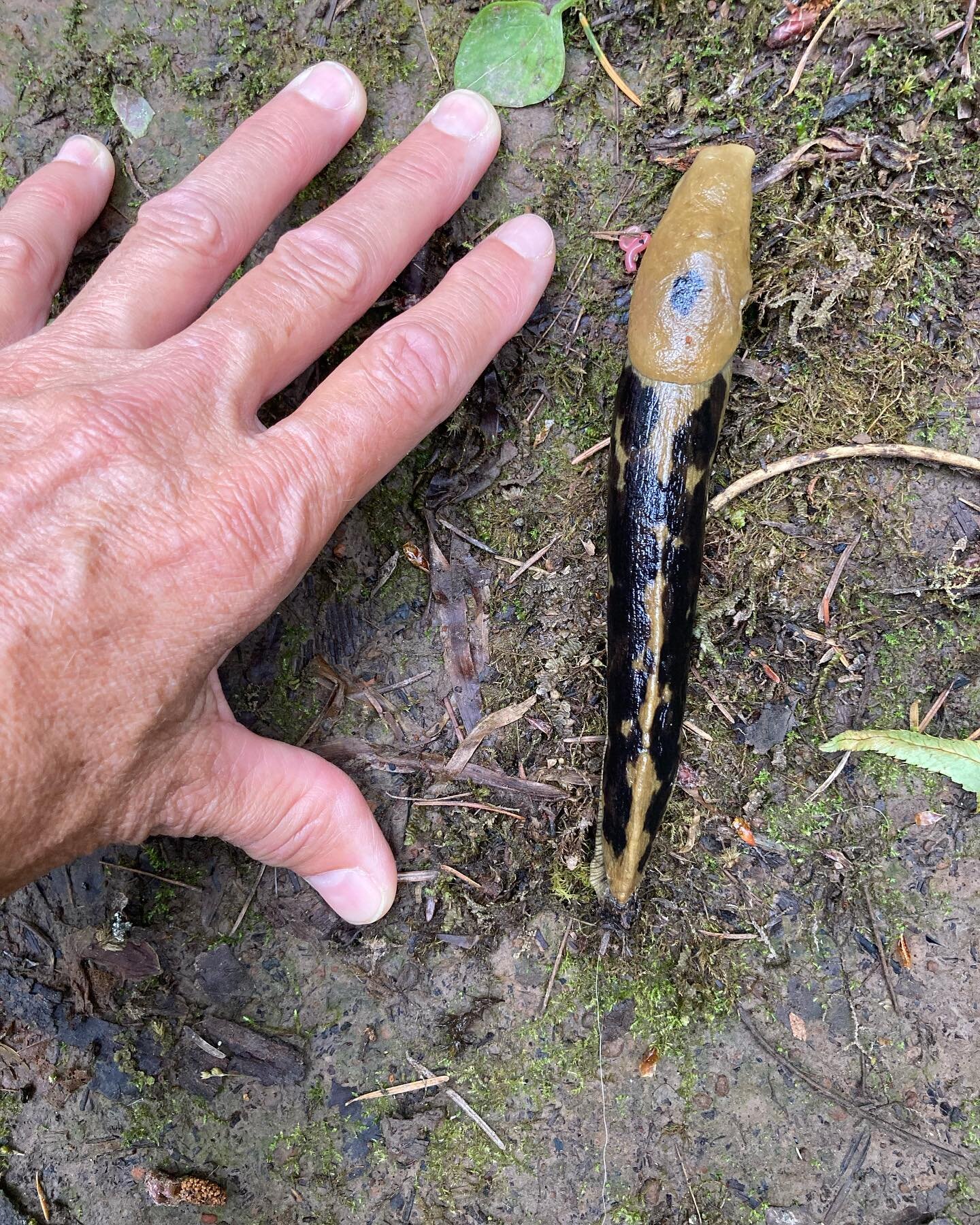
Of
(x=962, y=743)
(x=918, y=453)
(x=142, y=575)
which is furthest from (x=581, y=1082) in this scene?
(x=918, y=453)

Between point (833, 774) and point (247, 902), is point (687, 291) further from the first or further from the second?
point (247, 902)

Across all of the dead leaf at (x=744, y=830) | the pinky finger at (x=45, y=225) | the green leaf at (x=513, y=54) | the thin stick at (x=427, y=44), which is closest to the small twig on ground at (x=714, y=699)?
the dead leaf at (x=744, y=830)

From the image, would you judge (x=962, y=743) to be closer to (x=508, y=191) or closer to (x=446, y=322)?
(x=446, y=322)

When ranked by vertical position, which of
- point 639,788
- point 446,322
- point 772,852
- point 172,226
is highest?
point 172,226

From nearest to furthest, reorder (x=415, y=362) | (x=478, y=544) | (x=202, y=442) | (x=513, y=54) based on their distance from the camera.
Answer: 1. (x=202, y=442)
2. (x=415, y=362)
3. (x=513, y=54)
4. (x=478, y=544)

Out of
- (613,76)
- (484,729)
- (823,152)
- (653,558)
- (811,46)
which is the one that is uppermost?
(613,76)

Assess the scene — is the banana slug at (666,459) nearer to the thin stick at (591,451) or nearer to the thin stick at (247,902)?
the thin stick at (591,451)

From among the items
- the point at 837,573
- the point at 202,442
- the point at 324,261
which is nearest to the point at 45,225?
the point at 324,261
